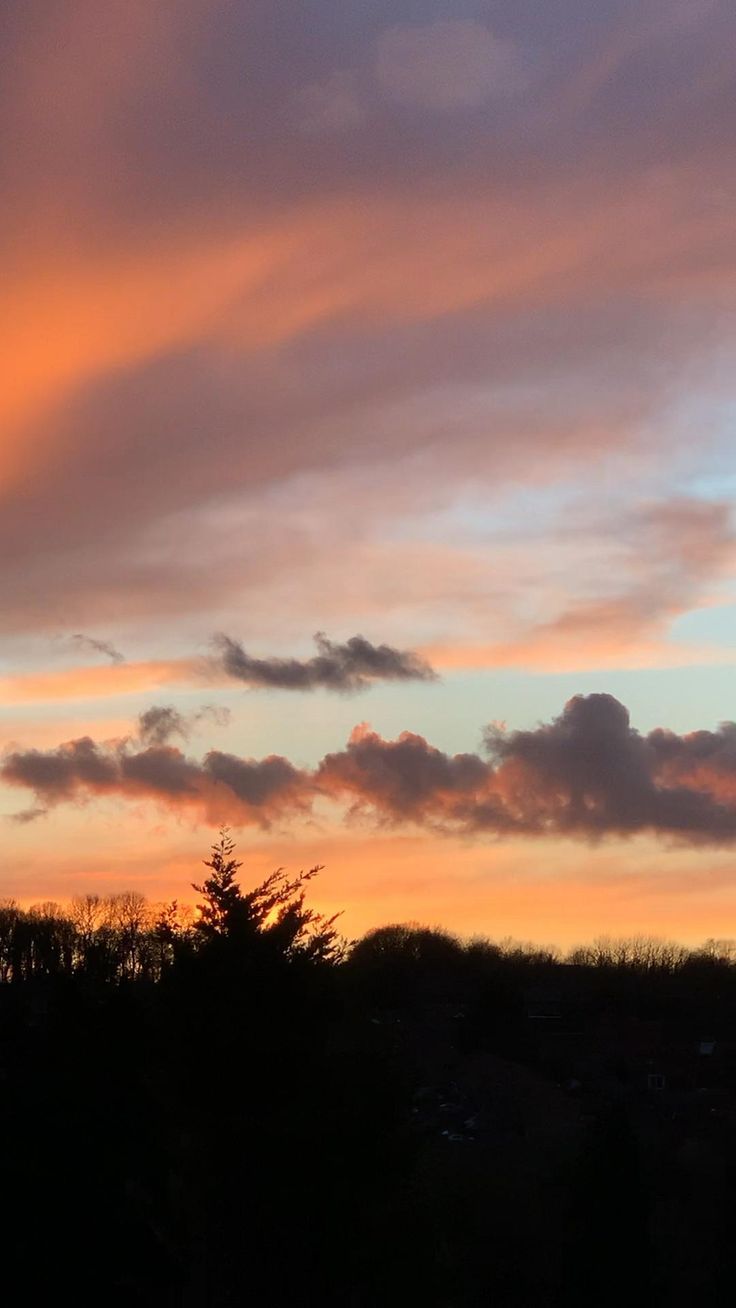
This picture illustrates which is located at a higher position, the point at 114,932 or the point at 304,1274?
the point at 114,932

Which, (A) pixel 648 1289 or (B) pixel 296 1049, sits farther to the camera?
(A) pixel 648 1289

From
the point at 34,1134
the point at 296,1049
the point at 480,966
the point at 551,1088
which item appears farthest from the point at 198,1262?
the point at 480,966

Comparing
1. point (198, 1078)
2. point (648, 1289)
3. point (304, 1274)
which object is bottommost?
point (648, 1289)

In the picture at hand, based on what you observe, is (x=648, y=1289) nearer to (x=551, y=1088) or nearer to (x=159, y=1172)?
(x=159, y=1172)

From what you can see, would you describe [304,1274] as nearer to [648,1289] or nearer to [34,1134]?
[34,1134]

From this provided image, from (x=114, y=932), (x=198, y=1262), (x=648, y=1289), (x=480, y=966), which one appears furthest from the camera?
(x=480, y=966)

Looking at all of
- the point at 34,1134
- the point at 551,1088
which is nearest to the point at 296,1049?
the point at 34,1134

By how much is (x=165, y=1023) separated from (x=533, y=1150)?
162 feet

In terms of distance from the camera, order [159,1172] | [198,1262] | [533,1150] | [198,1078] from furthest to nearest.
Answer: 1. [533,1150]
2. [159,1172]
3. [198,1078]
4. [198,1262]

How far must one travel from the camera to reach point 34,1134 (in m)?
34.1

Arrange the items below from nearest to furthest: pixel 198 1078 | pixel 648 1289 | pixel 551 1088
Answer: pixel 198 1078 < pixel 648 1289 < pixel 551 1088

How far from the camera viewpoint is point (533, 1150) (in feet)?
237

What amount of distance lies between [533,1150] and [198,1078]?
49673mm

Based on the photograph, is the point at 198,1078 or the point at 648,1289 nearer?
the point at 198,1078
